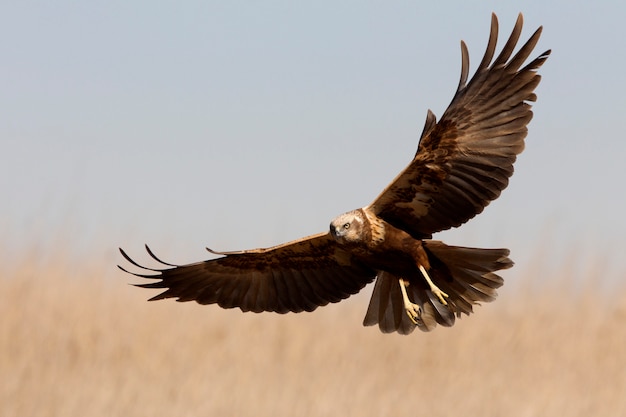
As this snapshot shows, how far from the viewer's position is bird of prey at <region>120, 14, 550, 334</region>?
6.18 meters

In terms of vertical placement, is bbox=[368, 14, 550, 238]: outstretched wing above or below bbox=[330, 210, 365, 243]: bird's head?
above

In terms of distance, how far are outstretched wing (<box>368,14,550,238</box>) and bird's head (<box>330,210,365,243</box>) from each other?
0.23m

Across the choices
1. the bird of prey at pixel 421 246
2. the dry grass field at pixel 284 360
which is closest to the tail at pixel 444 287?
the bird of prey at pixel 421 246

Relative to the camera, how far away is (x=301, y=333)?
9.95 m

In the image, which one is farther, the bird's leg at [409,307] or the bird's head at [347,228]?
the bird's leg at [409,307]

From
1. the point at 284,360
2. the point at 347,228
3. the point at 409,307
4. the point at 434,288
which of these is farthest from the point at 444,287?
the point at 284,360

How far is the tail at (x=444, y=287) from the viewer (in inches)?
260

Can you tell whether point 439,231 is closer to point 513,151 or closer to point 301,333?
point 513,151

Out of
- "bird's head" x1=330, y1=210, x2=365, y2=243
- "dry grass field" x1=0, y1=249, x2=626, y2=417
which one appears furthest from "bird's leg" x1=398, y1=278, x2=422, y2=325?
"dry grass field" x1=0, y1=249, x2=626, y2=417

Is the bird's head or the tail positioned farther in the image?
the tail

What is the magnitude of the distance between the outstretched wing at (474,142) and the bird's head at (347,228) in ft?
0.77

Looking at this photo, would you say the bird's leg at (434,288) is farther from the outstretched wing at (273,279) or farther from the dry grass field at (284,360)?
the dry grass field at (284,360)

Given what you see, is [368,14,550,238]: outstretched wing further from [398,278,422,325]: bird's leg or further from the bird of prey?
[398,278,422,325]: bird's leg

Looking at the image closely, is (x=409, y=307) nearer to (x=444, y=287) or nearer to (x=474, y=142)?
(x=444, y=287)
